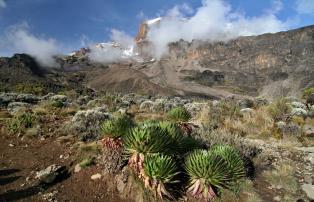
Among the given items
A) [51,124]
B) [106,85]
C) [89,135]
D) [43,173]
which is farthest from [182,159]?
[106,85]

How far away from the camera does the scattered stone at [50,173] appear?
25.7 ft

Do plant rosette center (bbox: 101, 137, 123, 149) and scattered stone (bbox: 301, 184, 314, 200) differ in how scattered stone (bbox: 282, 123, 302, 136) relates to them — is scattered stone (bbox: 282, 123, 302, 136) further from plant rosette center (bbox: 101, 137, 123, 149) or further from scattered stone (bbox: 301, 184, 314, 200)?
plant rosette center (bbox: 101, 137, 123, 149)

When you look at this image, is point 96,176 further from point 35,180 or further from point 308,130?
point 308,130

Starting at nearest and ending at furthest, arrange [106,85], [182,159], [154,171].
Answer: [154,171] → [182,159] → [106,85]

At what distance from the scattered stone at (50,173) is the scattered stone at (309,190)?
5.39 m

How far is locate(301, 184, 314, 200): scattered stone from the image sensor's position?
7579 mm

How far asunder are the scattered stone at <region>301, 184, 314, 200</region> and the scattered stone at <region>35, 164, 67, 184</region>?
5.39 meters

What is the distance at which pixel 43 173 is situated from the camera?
26.6ft

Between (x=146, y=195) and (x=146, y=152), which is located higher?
(x=146, y=152)

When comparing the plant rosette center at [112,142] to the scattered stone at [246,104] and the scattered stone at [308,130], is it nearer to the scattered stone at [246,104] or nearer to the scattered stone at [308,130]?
the scattered stone at [308,130]

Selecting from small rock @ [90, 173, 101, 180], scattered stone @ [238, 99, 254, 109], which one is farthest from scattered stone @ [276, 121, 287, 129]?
small rock @ [90, 173, 101, 180]

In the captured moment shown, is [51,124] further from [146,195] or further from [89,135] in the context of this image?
[146,195]

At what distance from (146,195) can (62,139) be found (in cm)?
448

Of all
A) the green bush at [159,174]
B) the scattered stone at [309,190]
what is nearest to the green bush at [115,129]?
the green bush at [159,174]
